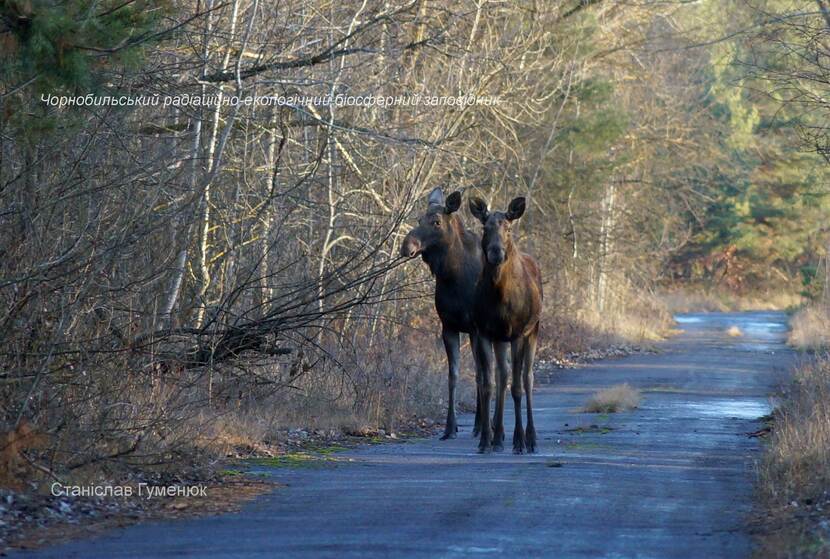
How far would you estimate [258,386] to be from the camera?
1650 cm

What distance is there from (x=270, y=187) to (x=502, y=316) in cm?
565

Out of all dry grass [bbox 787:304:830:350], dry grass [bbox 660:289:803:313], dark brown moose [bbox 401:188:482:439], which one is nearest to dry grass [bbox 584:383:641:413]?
dark brown moose [bbox 401:188:482:439]

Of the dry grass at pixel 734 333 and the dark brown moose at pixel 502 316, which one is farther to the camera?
the dry grass at pixel 734 333

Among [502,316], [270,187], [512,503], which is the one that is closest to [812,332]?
[270,187]

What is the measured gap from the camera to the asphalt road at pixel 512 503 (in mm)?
9031

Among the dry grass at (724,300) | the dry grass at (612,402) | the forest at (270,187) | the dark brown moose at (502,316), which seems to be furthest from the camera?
the dry grass at (724,300)

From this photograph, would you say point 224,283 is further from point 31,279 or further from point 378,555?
point 378,555

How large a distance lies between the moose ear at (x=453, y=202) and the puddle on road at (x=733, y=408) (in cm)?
507

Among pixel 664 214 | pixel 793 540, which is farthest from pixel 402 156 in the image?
pixel 664 214

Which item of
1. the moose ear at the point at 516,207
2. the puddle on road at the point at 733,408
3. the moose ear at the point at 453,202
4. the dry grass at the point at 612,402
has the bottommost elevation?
the puddle on road at the point at 733,408

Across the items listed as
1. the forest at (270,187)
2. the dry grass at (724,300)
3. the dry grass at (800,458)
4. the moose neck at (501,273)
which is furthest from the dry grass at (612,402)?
the dry grass at (724,300)

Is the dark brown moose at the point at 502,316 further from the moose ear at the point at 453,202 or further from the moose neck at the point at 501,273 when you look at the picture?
the moose ear at the point at 453,202

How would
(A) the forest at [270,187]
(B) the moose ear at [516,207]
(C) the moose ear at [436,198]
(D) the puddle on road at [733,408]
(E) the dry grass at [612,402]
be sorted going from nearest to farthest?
1. (A) the forest at [270,187]
2. (B) the moose ear at [516,207]
3. (C) the moose ear at [436,198]
4. (D) the puddle on road at [733,408]
5. (E) the dry grass at [612,402]

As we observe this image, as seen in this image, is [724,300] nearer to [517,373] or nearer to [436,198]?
[436,198]
